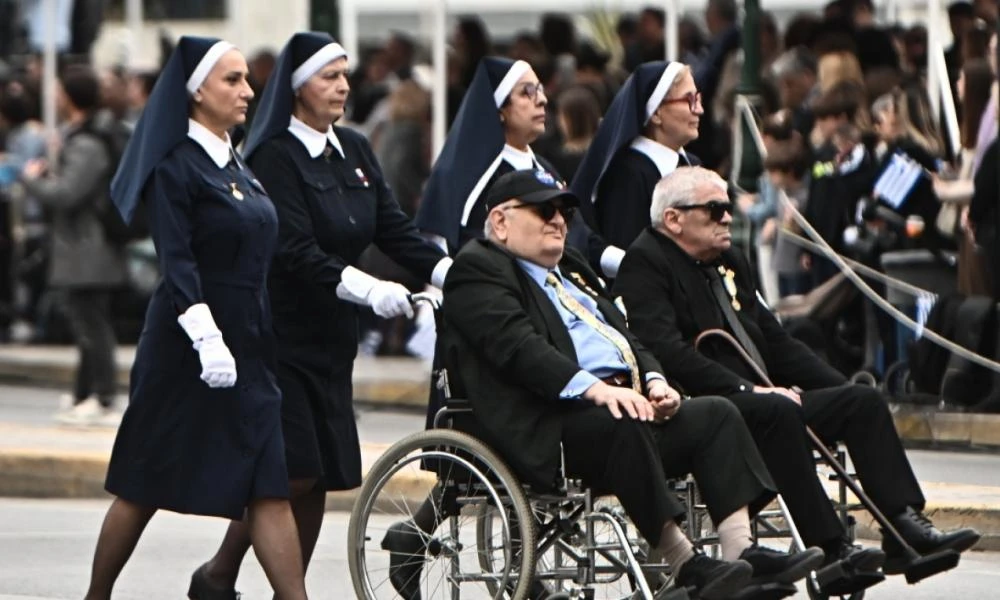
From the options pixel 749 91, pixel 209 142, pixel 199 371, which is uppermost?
pixel 209 142

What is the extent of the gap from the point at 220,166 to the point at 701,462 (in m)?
1.78

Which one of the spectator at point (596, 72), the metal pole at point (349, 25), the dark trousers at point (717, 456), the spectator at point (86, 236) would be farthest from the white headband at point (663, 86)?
the metal pole at point (349, 25)

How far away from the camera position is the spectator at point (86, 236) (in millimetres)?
14109

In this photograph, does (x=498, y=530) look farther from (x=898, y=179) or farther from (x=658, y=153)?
(x=898, y=179)

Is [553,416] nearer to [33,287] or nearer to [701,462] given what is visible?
[701,462]

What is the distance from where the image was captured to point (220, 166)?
807 centimetres

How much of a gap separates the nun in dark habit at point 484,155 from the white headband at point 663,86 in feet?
1.30

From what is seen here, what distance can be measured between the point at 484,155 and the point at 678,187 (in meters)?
0.89

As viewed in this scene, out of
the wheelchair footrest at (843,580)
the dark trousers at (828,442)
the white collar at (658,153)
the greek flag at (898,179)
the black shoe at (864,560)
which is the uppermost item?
the white collar at (658,153)

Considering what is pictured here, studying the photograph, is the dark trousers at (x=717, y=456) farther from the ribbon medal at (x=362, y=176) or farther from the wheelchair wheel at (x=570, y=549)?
the ribbon medal at (x=362, y=176)

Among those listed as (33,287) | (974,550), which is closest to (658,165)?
(974,550)

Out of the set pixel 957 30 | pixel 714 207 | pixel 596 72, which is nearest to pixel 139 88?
pixel 596 72

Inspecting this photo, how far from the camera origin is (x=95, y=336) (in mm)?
14352


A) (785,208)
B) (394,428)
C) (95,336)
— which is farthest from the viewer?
(785,208)
